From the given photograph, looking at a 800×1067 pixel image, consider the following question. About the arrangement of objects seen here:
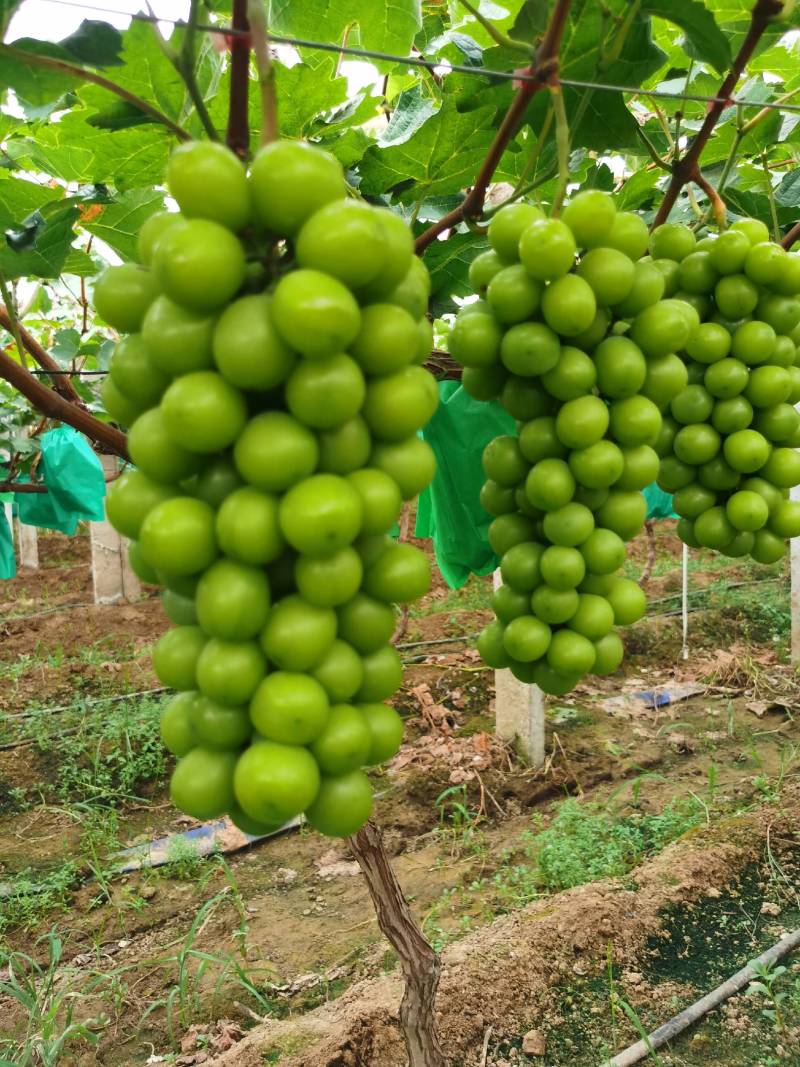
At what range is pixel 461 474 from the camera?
2031 millimetres

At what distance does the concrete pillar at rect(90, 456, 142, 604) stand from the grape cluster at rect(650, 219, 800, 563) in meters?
8.11

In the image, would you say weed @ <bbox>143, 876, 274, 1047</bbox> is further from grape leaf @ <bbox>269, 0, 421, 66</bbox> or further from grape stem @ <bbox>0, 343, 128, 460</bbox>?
grape leaf @ <bbox>269, 0, 421, 66</bbox>

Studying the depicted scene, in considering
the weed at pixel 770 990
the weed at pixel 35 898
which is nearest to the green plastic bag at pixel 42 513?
the weed at pixel 35 898

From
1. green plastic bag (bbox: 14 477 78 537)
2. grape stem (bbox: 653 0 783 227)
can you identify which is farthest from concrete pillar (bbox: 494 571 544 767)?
grape stem (bbox: 653 0 783 227)

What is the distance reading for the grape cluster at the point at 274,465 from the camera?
0.65 metres

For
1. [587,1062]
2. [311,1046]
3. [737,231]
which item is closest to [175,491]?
[737,231]

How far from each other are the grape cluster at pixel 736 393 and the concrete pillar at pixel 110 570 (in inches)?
319

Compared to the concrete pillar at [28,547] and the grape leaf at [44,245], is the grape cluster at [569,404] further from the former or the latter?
the concrete pillar at [28,547]

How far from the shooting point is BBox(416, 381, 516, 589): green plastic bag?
6.46ft

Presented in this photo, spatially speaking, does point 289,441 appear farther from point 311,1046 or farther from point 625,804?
point 625,804

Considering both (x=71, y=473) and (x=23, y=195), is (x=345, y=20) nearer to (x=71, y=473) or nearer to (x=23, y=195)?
(x=23, y=195)

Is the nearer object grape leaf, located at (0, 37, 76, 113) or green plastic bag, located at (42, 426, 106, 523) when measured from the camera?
grape leaf, located at (0, 37, 76, 113)

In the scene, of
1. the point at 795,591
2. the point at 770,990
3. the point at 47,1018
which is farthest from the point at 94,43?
the point at 795,591

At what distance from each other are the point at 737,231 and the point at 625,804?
4132mm
